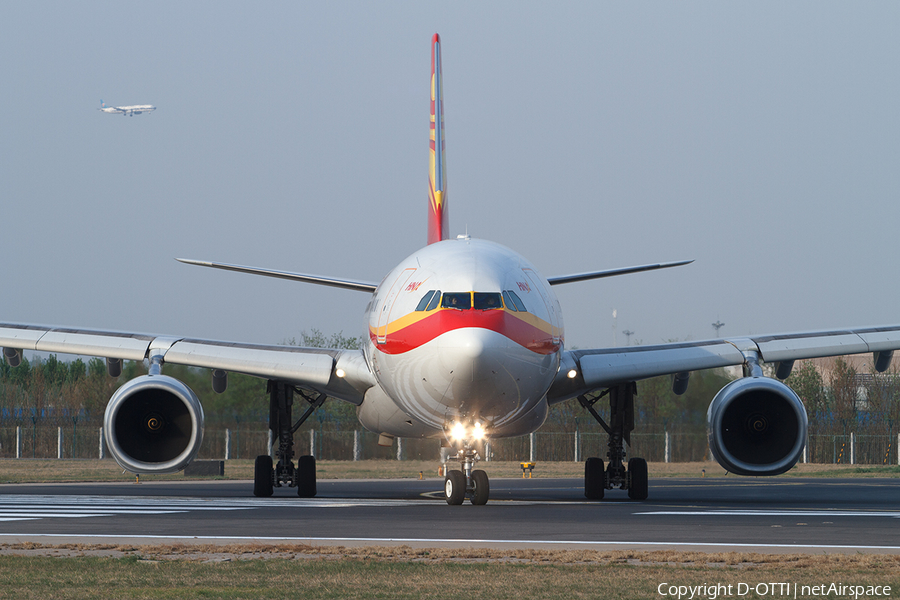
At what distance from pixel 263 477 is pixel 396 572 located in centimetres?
1248

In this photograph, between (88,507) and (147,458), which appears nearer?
(88,507)

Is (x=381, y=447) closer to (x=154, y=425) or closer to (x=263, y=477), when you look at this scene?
(x=263, y=477)

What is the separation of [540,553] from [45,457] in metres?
41.0

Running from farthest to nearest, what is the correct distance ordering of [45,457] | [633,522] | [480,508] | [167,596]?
[45,457] → [480,508] → [633,522] → [167,596]

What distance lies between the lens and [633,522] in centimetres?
1384

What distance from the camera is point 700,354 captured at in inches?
801

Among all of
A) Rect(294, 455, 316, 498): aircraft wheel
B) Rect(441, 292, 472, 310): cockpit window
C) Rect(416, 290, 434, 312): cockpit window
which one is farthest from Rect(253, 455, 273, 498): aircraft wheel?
Rect(441, 292, 472, 310): cockpit window

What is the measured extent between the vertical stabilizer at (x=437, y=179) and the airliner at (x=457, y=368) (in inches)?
1.6

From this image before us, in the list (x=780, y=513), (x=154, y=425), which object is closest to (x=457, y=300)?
(x=780, y=513)

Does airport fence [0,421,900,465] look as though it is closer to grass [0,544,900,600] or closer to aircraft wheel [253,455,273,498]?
aircraft wheel [253,455,273,498]

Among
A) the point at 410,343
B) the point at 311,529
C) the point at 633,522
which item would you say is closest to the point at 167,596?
the point at 311,529

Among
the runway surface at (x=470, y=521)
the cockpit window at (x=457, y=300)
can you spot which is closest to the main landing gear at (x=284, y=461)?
the runway surface at (x=470, y=521)

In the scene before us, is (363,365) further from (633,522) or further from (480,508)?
(633,522)

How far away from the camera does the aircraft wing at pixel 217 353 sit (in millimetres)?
20056
